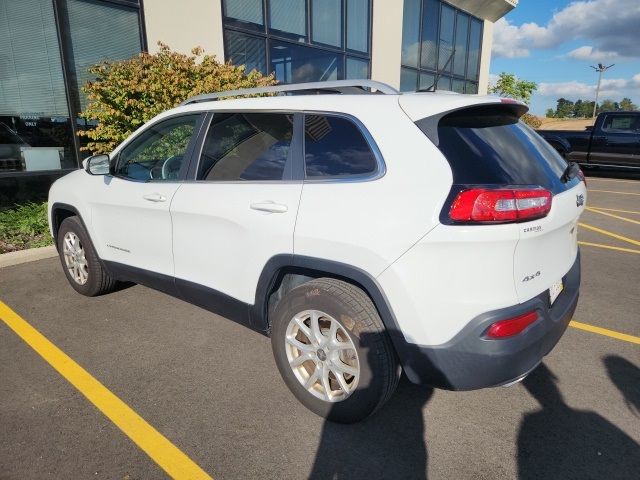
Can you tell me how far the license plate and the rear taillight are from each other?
0.53 meters

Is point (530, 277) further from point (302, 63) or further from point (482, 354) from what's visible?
point (302, 63)

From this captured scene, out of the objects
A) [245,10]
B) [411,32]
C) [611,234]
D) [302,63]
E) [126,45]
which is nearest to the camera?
[611,234]

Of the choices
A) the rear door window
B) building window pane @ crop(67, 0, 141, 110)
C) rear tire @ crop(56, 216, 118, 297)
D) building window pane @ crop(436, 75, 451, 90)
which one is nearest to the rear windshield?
the rear door window

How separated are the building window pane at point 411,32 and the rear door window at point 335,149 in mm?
13855

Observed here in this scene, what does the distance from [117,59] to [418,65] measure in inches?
431

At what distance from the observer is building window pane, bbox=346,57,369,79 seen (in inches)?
505

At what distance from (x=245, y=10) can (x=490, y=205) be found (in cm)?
951

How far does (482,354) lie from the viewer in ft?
6.50

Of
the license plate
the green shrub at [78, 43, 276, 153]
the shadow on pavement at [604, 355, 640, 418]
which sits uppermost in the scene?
the green shrub at [78, 43, 276, 153]

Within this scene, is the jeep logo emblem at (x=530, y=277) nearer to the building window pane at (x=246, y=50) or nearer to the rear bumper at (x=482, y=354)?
the rear bumper at (x=482, y=354)

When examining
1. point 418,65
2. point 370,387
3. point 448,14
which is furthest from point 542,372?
point 448,14

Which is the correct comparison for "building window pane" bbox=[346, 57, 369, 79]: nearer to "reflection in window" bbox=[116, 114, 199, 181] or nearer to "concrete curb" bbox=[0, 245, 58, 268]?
"concrete curb" bbox=[0, 245, 58, 268]

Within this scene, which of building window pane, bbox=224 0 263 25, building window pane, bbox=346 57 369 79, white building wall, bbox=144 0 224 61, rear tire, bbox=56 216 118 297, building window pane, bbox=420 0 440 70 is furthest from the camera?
building window pane, bbox=420 0 440 70

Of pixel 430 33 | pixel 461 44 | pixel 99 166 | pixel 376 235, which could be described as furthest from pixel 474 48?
pixel 376 235
